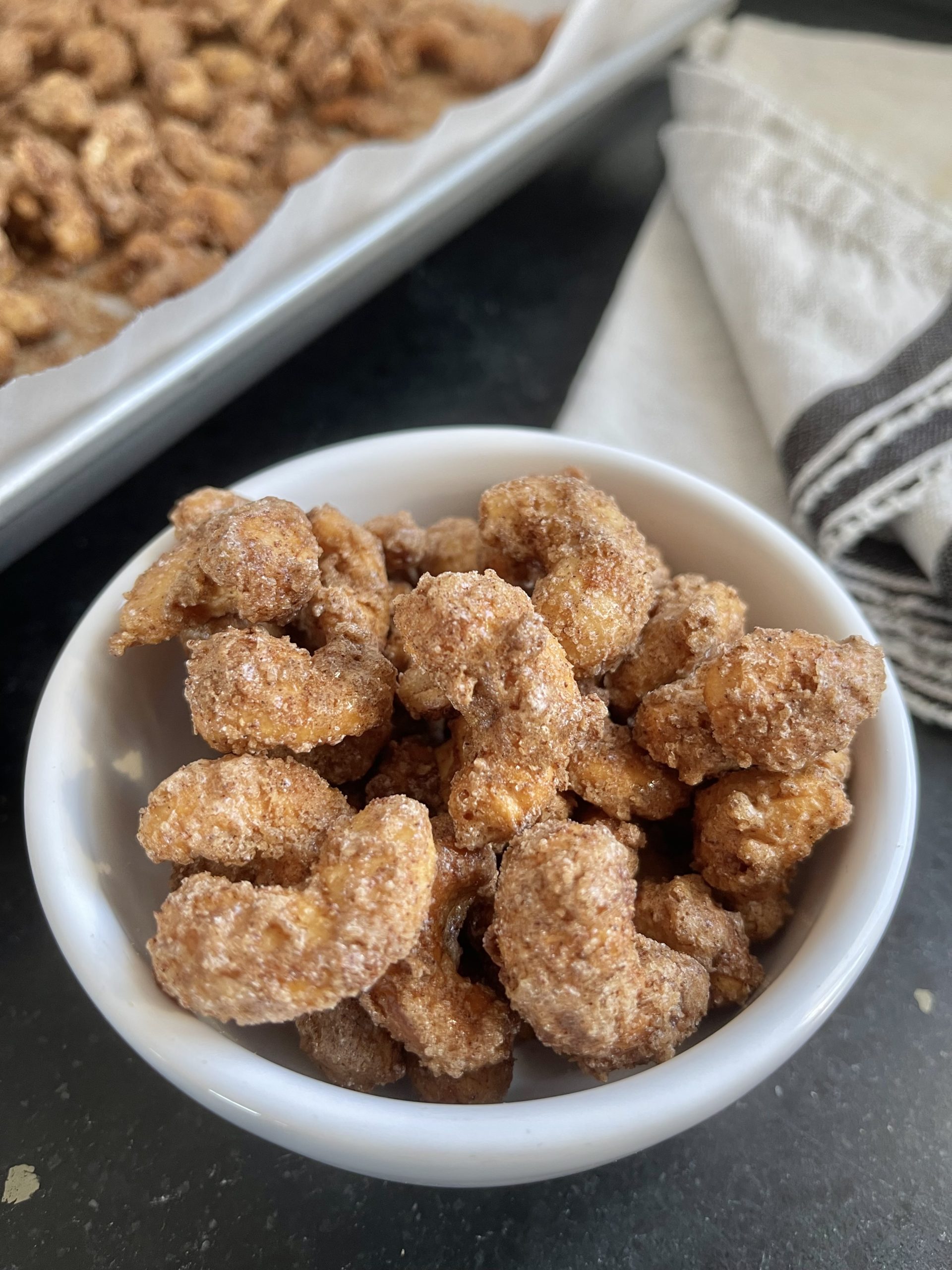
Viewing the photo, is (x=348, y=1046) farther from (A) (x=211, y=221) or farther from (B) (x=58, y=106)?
(B) (x=58, y=106)

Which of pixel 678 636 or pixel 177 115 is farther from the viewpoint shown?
pixel 177 115

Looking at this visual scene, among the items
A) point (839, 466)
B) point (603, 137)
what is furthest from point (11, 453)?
point (603, 137)

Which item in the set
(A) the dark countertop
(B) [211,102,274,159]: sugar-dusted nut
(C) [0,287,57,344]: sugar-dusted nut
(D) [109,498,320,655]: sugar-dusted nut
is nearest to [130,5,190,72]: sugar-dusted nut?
(B) [211,102,274,159]: sugar-dusted nut

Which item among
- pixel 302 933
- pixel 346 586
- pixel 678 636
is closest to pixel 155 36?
pixel 346 586

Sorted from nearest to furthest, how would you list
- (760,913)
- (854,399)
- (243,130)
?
(760,913)
(854,399)
(243,130)

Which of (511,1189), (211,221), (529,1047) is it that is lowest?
(511,1189)
